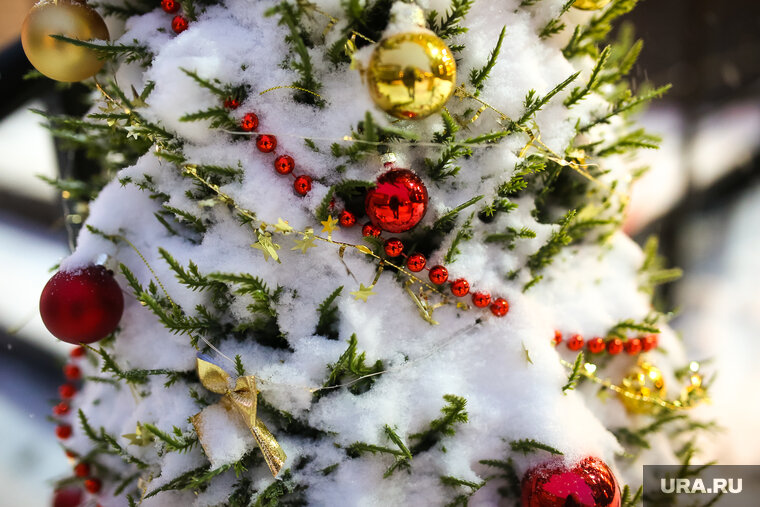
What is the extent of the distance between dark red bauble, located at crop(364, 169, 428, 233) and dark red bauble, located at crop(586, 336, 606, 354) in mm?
315

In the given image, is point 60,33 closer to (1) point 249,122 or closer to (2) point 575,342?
(1) point 249,122

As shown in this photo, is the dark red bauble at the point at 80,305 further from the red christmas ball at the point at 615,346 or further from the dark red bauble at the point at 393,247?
the red christmas ball at the point at 615,346

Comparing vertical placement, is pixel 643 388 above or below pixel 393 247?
below

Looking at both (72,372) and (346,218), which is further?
(72,372)

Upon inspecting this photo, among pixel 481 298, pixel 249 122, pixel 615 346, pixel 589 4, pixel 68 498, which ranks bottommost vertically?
pixel 68 498

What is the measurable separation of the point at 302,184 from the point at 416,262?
158 millimetres

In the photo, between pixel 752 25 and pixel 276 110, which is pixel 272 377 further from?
pixel 752 25

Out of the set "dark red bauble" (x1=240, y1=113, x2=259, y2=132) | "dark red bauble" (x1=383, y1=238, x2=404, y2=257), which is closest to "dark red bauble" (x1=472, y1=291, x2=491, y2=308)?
"dark red bauble" (x1=383, y1=238, x2=404, y2=257)

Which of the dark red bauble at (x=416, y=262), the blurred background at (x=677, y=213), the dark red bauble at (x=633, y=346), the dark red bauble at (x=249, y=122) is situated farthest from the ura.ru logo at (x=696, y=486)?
the dark red bauble at (x=249, y=122)

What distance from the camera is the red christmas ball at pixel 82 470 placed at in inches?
29.4

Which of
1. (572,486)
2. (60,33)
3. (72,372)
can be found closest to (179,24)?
(60,33)

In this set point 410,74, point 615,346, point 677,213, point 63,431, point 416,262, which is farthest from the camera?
point 677,213

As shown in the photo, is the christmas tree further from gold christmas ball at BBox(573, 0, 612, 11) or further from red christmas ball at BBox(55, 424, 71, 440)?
red christmas ball at BBox(55, 424, 71, 440)

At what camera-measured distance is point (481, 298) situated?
0.60 metres
